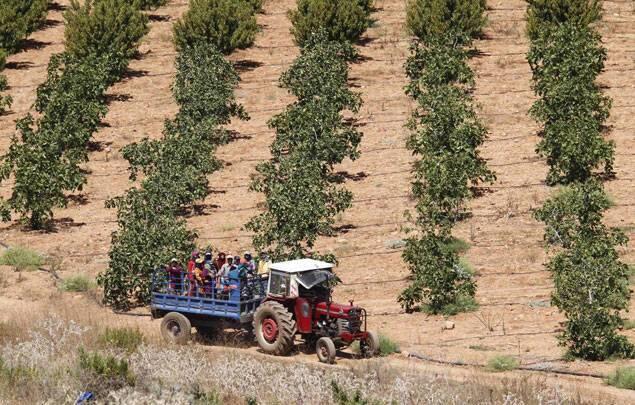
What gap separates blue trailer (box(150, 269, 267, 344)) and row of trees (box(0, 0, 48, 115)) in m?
27.8

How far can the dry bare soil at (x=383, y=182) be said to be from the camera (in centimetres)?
2248

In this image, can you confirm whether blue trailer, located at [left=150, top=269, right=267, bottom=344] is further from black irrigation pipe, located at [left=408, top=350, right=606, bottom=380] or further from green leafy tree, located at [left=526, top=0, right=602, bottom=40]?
green leafy tree, located at [left=526, top=0, right=602, bottom=40]

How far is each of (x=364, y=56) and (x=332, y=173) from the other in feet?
44.7

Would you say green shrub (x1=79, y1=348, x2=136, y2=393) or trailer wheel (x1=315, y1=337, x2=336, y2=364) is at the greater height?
green shrub (x1=79, y1=348, x2=136, y2=393)

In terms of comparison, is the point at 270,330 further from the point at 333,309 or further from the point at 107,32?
the point at 107,32

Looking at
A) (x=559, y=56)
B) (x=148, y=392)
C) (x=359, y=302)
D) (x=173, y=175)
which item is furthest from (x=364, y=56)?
(x=148, y=392)

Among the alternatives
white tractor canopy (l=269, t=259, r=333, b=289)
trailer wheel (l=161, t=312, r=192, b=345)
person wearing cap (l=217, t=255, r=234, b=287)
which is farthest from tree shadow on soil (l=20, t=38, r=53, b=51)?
white tractor canopy (l=269, t=259, r=333, b=289)

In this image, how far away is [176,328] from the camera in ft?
69.2

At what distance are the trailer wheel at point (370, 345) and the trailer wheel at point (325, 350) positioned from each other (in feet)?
2.47

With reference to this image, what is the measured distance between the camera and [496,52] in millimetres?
46031

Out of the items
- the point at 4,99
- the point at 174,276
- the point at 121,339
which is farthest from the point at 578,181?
the point at 4,99

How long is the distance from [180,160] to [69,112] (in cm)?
628

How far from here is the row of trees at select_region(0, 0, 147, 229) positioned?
30.7 m

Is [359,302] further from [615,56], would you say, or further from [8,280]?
[615,56]
